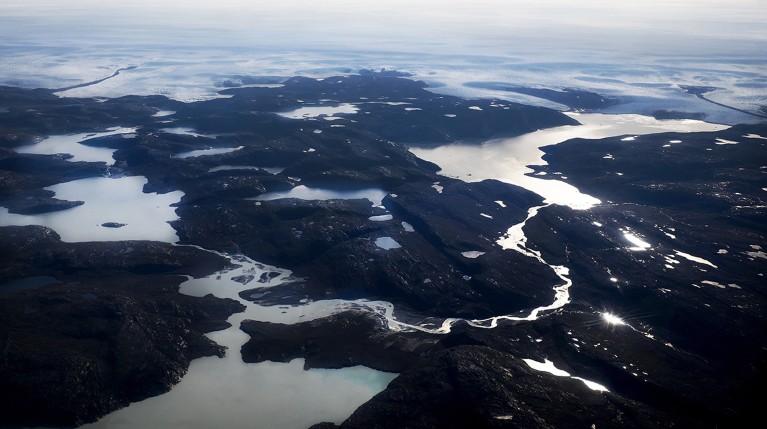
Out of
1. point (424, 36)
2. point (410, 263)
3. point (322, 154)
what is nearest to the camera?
point (410, 263)

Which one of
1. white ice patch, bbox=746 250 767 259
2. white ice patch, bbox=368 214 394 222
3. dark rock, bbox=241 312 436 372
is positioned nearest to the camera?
dark rock, bbox=241 312 436 372

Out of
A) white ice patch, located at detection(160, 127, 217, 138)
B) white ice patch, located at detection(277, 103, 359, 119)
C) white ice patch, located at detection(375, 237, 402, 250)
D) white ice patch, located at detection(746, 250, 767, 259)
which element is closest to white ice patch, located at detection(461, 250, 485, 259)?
white ice patch, located at detection(375, 237, 402, 250)

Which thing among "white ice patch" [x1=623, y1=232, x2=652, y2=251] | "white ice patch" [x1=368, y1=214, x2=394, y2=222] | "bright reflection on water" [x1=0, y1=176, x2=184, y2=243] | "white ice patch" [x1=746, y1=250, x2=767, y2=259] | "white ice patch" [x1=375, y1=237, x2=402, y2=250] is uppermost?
"white ice patch" [x1=746, y1=250, x2=767, y2=259]

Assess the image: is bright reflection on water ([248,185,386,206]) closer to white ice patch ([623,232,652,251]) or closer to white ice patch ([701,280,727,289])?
white ice patch ([623,232,652,251])

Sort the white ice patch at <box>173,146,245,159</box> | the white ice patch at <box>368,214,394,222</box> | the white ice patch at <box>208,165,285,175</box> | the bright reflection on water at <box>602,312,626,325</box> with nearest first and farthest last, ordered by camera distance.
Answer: the bright reflection on water at <box>602,312,626,325</box>
the white ice patch at <box>368,214,394,222</box>
the white ice patch at <box>208,165,285,175</box>
the white ice patch at <box>173,146,245,159</box>

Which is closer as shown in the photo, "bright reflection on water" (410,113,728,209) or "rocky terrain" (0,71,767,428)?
"rocky terrain" (0,71,767,428)

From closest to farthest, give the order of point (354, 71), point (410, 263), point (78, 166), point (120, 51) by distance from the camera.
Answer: point (410, 263) < point (78, 166) < point (354, 71) < point (120, 51)

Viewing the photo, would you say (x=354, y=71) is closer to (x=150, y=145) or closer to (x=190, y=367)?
(x=150, y=145)

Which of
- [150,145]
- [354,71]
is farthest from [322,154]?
[354,71]
